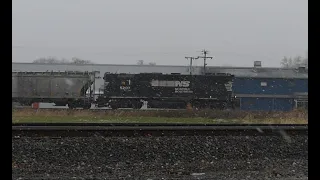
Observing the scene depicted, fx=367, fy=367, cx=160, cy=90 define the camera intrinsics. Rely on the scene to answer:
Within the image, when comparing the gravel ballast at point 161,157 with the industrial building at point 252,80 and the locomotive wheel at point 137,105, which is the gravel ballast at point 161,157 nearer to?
the locomotive wheel at point 137,105

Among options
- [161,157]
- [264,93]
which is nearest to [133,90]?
[264,93]

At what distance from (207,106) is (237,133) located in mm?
11667

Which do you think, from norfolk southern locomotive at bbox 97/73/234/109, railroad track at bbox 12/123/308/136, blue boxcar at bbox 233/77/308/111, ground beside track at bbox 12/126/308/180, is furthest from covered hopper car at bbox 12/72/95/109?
ground beside track at bbox 12/126/308/180

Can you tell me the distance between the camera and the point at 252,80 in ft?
70.4

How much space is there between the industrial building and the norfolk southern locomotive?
599 millimetres

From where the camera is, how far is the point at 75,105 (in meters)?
20.3

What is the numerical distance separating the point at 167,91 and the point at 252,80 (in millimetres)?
5045

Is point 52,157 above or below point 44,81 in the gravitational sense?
below

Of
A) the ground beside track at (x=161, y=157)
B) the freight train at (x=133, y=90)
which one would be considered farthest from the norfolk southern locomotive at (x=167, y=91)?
the ground beside track at (x=161, y=157)
